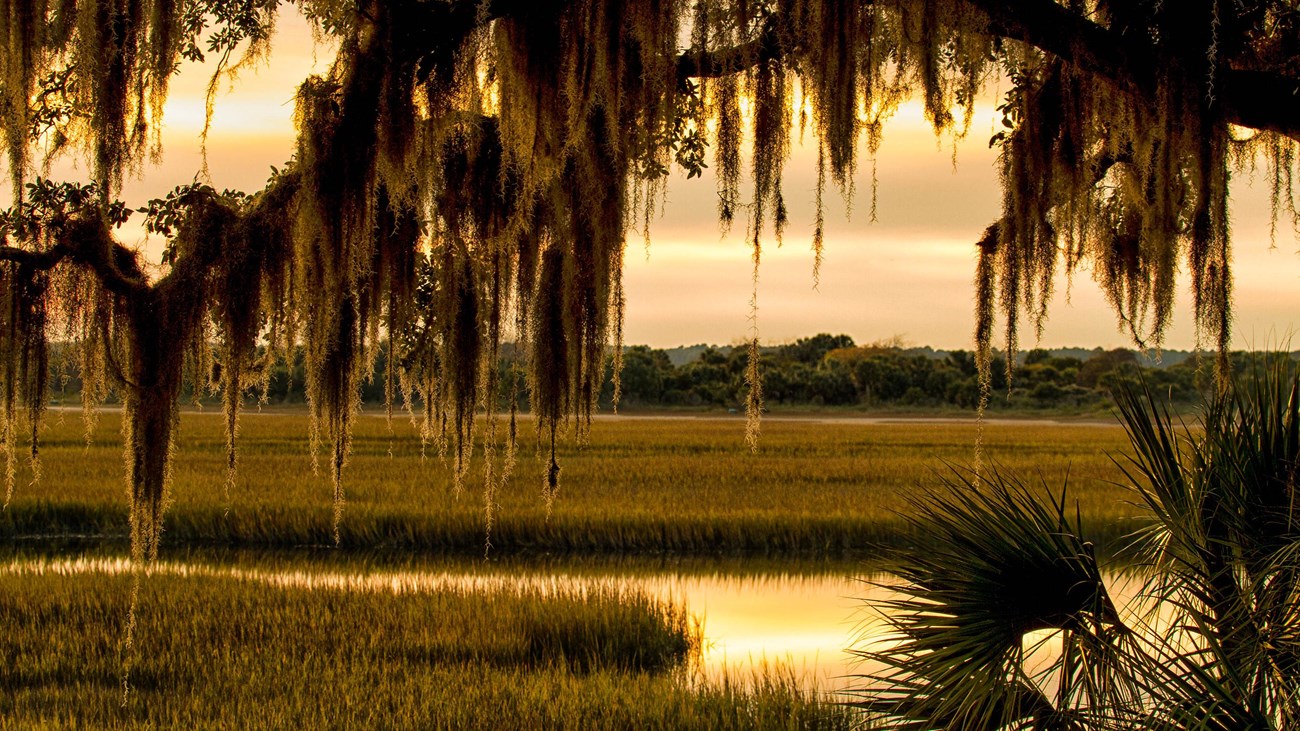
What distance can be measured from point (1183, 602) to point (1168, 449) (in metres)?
0.75

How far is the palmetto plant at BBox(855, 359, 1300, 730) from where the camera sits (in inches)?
208

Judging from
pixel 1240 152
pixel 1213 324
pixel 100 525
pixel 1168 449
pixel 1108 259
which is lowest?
pixel 100 525

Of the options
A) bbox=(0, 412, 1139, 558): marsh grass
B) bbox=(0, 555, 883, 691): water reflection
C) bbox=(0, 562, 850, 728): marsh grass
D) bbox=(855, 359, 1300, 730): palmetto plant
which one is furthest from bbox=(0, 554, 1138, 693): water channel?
bbox=(855, 359, 1300, 730): palmetto plant

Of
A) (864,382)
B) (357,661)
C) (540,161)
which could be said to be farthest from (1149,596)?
(864,382)

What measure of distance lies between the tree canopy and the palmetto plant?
29.0 inches

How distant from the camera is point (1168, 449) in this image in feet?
19.8

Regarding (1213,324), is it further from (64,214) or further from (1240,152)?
(64,214)

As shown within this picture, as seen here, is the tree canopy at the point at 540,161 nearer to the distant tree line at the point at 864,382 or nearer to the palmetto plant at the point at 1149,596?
the palmetto plant at the point at 1149,596

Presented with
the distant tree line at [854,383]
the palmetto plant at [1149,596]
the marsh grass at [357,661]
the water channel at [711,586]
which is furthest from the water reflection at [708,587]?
the distant tree line at [854,383]

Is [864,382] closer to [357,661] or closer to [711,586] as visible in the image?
[711,586]

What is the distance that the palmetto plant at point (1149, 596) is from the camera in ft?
17.3

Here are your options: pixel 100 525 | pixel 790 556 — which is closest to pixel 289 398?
pixel 100 525

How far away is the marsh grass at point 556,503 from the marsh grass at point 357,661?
4.62 ft

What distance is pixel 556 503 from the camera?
21.1m
